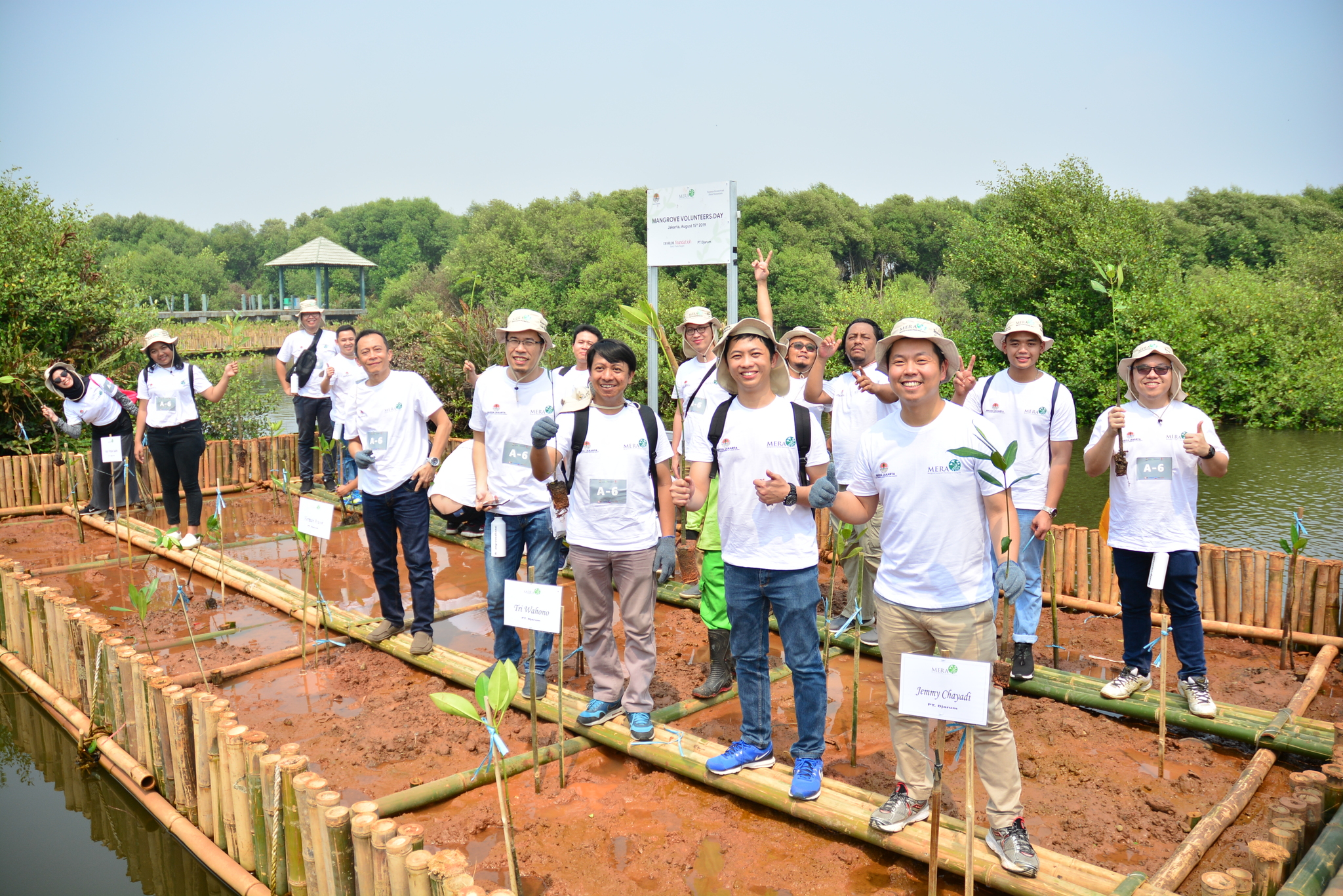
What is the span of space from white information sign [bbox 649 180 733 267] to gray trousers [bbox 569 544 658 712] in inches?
Result: 284

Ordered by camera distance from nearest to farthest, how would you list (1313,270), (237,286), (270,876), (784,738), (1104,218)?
1. (270,876)
2. (784,738)
3. (1104,218)
4. (1313,270)
5. (237,286)

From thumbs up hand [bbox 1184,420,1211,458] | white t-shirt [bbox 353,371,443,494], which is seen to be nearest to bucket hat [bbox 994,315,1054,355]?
thumbs up hand [bbox 1184,420,1211,458]

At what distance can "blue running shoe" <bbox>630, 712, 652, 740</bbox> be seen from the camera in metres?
4.31

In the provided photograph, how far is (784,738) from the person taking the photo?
4.63 meters

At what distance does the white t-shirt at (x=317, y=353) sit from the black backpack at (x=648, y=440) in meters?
6.94

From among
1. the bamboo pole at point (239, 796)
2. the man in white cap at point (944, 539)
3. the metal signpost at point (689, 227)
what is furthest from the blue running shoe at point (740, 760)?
the metal signpost at point (689, 227)

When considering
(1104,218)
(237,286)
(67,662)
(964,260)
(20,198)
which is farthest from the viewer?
(237,286)

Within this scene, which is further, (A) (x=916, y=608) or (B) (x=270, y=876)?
(B) (x=270, y=876)

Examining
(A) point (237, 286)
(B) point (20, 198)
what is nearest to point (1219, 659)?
(B) point (20, 198)

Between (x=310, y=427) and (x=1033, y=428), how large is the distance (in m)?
8.64

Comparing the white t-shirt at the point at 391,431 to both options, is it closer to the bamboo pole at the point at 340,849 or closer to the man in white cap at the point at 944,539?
the bamboo pole at the point at 340,849

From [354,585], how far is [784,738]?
14.2 ft

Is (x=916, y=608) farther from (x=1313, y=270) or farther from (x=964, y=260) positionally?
(x=1313, y=270)

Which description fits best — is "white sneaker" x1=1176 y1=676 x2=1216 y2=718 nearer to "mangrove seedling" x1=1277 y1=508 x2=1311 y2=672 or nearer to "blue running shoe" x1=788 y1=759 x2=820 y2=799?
"mangrove seedling" x1=1277 y1=508 x2=1311 y2=672
